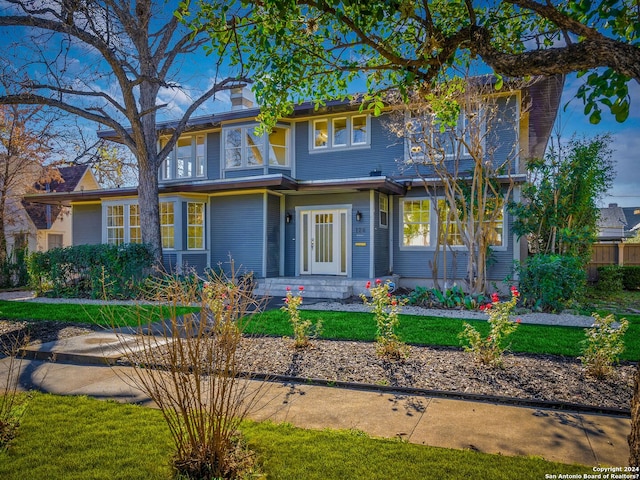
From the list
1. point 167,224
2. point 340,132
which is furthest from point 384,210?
point 167,224

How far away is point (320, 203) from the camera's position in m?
13.2

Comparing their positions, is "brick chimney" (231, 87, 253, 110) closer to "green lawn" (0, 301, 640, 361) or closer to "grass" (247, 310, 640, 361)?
"green lawn" (0, 301, 640, 361)

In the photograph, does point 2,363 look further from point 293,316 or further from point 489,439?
point 489,439

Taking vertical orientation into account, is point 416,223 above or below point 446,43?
below

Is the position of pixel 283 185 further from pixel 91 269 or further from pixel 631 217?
pixel 631 217

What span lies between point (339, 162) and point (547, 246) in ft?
21.9

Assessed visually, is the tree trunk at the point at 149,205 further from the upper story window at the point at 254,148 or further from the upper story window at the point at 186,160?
the upper story window at the point at 186,160

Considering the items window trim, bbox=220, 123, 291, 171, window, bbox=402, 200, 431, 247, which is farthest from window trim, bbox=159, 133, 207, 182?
window, bbox=402, 200, 431, 247

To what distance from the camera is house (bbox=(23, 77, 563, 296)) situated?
12141 millimetres

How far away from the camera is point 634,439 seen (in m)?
2.16

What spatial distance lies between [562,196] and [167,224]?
12.2 metres

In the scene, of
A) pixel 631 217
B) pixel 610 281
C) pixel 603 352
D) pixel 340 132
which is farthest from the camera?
pixel 631 217

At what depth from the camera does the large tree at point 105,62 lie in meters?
10.3

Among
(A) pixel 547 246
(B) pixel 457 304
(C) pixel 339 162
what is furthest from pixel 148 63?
(A) pixel 547 246
